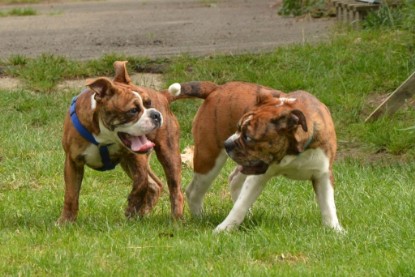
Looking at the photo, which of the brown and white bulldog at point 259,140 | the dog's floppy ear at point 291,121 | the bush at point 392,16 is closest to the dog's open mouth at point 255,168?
the brown and white bulldog at point 259,140

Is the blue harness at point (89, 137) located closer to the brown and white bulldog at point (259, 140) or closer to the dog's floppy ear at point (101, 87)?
the dog's floppy ear at point (101, 87)

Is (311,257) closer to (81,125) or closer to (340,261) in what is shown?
(340,261)

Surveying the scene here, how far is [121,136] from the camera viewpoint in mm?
7793

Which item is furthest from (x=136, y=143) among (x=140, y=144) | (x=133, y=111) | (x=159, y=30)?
(x=159, y=30)

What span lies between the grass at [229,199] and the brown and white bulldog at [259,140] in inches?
10.0

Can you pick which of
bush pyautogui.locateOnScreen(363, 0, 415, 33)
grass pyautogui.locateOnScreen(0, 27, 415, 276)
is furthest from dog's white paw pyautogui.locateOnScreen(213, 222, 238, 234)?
bush pyautogui.locateOnScreen(363, 0, 415, 33)

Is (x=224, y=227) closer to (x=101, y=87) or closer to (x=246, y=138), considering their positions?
(x=246, y=138)

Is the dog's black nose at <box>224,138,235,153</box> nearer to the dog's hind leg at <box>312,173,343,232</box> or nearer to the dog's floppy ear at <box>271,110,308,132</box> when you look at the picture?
the dog's floppy ear at <box>271,110,308,132</box>

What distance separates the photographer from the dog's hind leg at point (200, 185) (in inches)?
319

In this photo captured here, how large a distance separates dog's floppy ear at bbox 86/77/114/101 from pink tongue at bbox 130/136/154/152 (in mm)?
372

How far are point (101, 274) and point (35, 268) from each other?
46 centimetres

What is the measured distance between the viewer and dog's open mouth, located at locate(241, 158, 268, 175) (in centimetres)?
751

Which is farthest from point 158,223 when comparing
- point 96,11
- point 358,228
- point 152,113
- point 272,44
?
point 96,11

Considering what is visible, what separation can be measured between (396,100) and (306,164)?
410 cm
